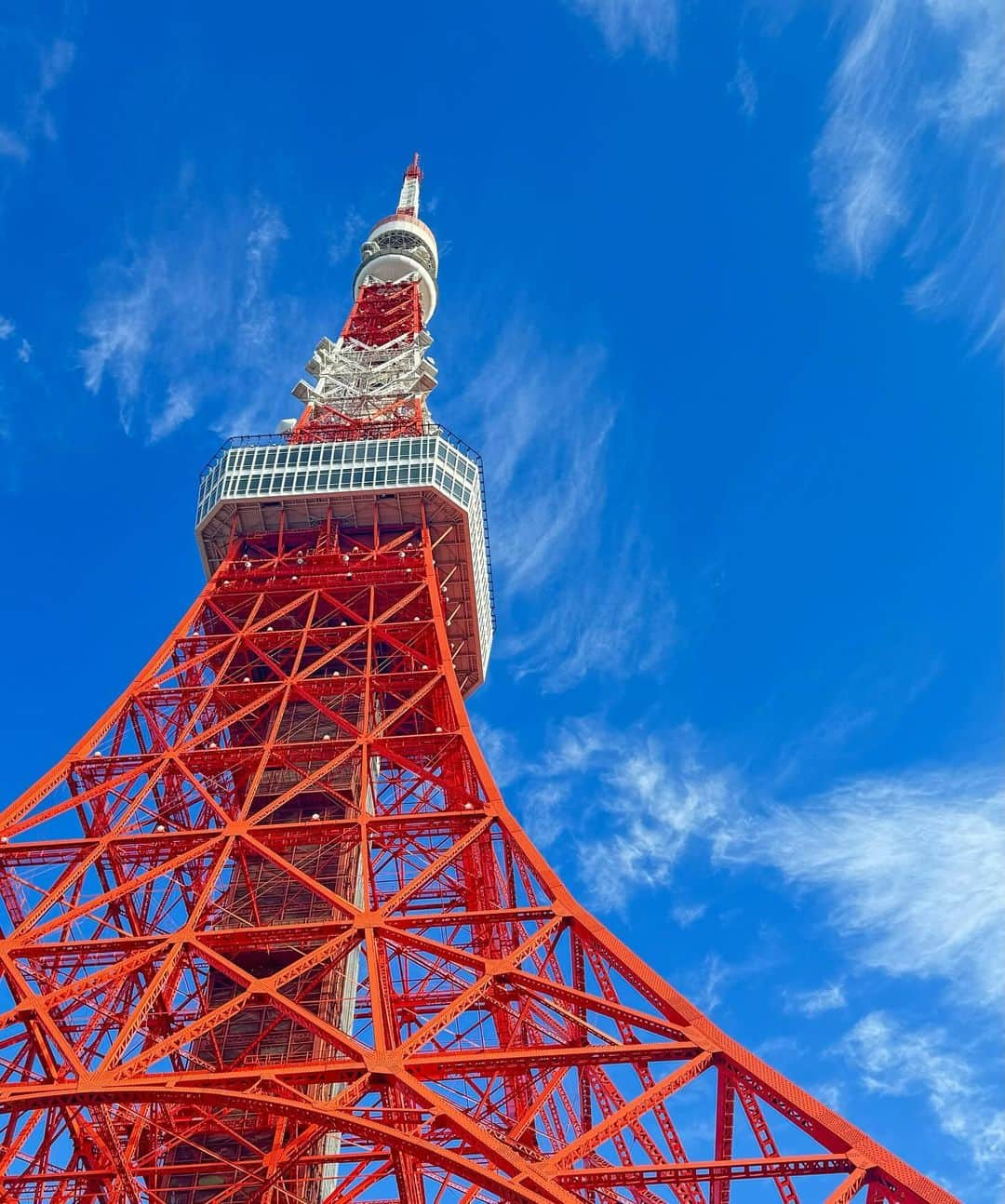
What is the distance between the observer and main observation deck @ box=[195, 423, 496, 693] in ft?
113

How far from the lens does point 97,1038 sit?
21734 mm

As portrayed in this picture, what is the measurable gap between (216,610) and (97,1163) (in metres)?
15.1

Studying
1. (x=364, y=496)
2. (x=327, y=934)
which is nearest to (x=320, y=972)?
(x=327, y=934)

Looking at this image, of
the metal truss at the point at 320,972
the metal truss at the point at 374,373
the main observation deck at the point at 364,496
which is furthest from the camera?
the metal truss at the point at 374,373

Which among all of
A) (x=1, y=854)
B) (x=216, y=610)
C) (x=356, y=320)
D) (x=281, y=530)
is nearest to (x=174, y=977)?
(x=1, y=854)

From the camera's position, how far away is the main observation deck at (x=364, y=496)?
34375mm

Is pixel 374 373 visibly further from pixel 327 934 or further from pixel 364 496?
pixel 327 934

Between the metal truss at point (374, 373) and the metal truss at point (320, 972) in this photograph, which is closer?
the metal truss at point (320, 972)

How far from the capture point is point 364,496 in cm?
3447

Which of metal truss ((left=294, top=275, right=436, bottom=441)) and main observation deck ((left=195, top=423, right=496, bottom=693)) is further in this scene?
metal truss ((left=294, top=275, right=436, bottom=441))

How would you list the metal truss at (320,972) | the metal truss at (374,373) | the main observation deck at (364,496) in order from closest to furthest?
the metal truss at (320,972), the main observation deck at (364,496), the metal truss at (374,373)

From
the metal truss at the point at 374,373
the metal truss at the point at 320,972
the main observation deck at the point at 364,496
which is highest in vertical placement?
the metal truss at the point at 374,373

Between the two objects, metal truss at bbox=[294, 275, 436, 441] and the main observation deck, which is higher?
metal truss at bbox=[294, 275, 436, 441]

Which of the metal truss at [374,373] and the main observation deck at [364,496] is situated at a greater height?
the metal truss at [374,373]
